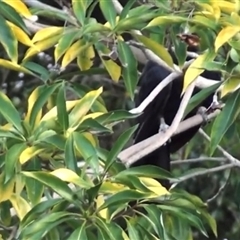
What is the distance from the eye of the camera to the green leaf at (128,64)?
68.3 inches

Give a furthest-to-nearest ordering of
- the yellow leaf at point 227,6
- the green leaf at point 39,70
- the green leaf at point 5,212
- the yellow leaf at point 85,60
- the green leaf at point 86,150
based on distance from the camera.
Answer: the yellow leaf at point 85,60 < the green leaf at point 39,70 < the green leaf at point 5,212 < the yellow leaf at point 227,6 < the green leaf at point 86,150

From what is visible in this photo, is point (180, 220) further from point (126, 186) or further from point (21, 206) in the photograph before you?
point (21, 206)

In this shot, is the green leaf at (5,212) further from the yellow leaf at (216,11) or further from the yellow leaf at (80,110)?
the yellow leaf at (216,11)

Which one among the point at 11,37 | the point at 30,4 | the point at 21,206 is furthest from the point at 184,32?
the point at 30,4

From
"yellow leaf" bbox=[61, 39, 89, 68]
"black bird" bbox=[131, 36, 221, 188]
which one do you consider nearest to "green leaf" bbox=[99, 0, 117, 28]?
"yellow leaf" bbox=[61, 39, 89, 68]

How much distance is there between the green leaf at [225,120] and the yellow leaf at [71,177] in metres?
0.34

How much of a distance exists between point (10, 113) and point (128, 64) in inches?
13.5

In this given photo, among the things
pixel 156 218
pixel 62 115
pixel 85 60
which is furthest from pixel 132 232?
pixel 85 60

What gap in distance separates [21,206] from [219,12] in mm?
622

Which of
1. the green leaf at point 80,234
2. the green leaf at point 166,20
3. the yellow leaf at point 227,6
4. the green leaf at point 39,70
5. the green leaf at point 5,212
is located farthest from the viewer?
the green leaf at point 39,70

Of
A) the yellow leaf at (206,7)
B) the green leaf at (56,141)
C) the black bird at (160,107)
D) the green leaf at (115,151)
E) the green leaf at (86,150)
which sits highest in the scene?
the yellow leaf at (206,7)

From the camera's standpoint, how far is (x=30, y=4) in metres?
2.50

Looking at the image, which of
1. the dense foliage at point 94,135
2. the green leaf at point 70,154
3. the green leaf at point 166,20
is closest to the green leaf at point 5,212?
the dense foliage at point 94,135

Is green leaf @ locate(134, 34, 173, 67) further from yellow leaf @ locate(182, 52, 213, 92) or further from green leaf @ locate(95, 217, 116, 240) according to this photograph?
green leaf @ locate(95, 217, 116, 240)
